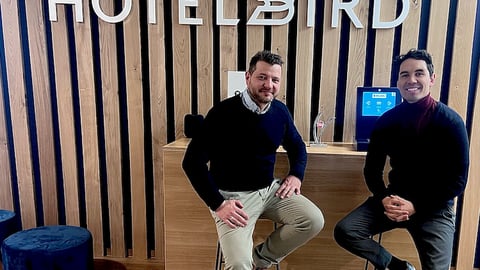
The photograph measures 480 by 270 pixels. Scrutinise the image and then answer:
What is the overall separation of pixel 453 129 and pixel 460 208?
43.4 inches

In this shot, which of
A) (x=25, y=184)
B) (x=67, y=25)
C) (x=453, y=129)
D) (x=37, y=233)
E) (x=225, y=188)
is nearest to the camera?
(x=453, y=129)

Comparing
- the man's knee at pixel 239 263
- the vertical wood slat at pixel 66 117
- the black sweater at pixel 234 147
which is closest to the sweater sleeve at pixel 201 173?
the black sweater at pixel 234 147

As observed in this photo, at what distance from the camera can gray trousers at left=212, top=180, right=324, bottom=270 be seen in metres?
2.12

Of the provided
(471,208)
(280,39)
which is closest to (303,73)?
(280,39)

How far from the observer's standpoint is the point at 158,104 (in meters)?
2.89

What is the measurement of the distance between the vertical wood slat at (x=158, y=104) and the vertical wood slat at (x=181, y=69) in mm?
84

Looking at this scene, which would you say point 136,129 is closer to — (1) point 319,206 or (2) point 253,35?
(2) point 253,35

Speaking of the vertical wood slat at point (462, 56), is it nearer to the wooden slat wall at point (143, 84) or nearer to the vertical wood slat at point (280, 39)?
the wooden slat wall at point (143, 84)

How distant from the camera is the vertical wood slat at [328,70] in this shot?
2.73 m

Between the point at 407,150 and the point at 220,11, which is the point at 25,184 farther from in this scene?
the point at 407,150

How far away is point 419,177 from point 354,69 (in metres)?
0.96

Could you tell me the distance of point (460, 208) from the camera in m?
2.86

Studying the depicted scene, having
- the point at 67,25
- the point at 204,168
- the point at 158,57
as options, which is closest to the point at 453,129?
the point at 204,168

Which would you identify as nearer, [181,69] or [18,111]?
[181,69]
